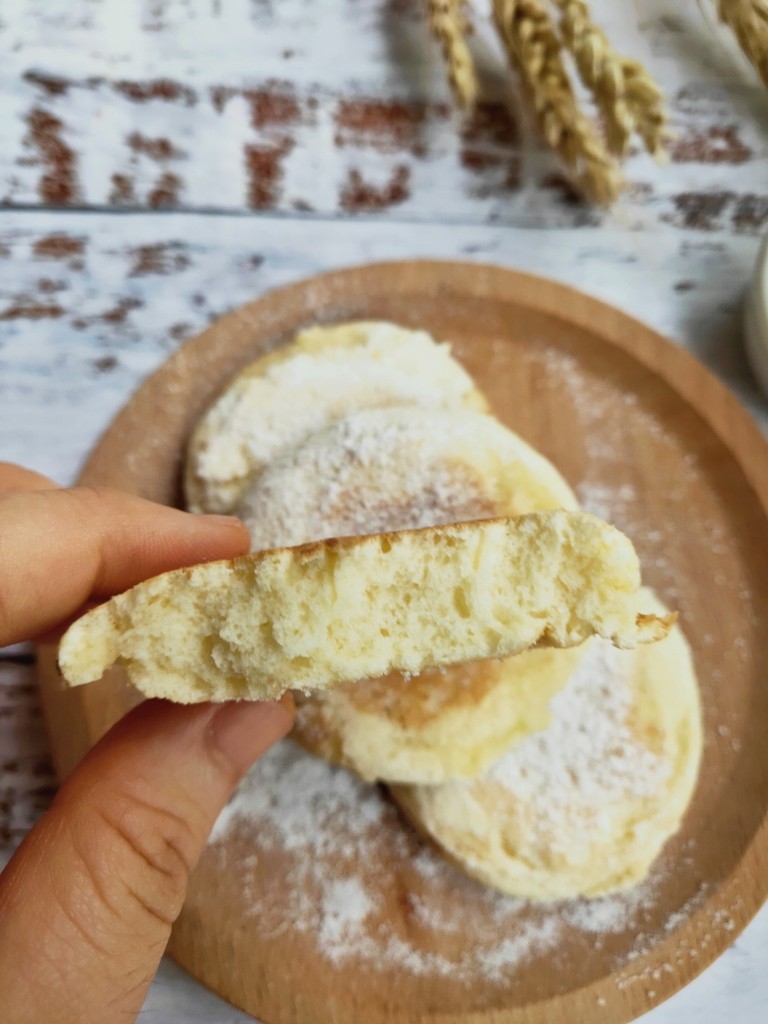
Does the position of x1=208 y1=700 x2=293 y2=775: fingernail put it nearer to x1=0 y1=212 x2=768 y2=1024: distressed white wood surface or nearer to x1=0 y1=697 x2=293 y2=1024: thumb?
x1=0 y1=697 x2=293 y2=1024: thumb

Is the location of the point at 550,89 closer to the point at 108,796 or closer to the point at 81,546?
the point at 81,546

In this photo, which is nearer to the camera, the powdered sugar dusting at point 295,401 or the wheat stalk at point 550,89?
the powdered sugar dusting at point 295,401

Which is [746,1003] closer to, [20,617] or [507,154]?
[20,617]

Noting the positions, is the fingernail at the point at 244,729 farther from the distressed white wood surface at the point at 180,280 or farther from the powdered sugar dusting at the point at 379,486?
the distressed white wood surface at the point at 180,280

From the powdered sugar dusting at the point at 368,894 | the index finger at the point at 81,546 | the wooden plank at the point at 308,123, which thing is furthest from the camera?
the wooden plank at the point at 308,123

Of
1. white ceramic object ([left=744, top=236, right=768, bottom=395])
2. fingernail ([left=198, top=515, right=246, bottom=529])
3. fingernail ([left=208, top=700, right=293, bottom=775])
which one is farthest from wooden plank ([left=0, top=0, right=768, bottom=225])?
fingernail ([left=208, top=700, right=293, bottom=775])

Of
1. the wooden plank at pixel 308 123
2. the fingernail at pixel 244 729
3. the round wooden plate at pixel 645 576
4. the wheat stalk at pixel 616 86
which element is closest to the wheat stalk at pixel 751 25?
the wooden plank at pixel 308 123

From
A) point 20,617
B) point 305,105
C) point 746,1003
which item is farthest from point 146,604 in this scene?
point 305,105

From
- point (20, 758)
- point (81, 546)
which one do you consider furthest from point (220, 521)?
point (20, 758)
